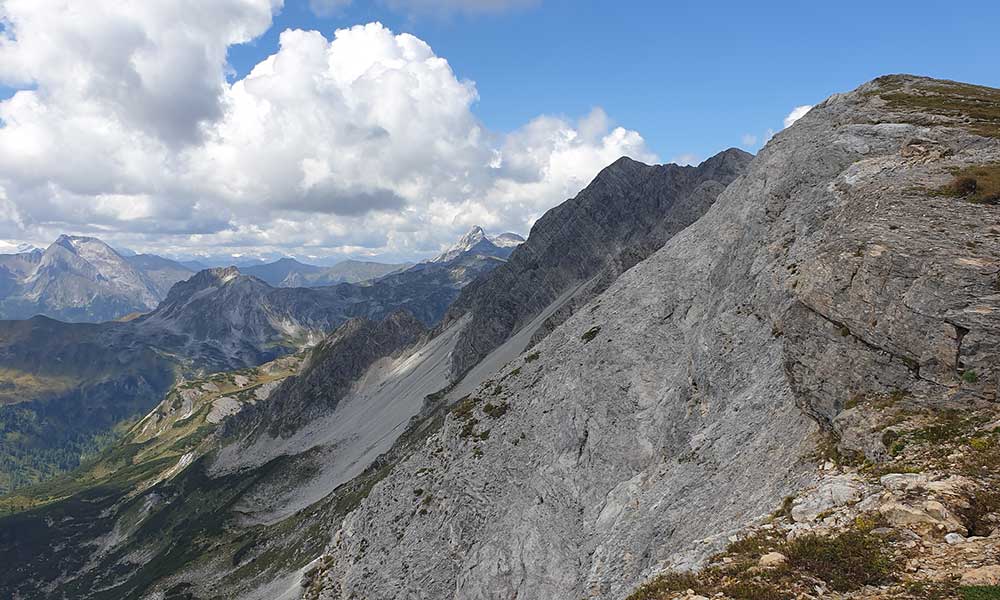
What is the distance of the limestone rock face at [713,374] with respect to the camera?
73.9 feet

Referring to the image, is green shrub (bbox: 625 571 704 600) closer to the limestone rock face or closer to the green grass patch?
the limestone rock face

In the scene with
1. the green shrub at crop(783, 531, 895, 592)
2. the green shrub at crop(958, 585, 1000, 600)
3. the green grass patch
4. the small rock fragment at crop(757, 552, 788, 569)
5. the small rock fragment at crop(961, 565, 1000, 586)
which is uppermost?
the green grass patch

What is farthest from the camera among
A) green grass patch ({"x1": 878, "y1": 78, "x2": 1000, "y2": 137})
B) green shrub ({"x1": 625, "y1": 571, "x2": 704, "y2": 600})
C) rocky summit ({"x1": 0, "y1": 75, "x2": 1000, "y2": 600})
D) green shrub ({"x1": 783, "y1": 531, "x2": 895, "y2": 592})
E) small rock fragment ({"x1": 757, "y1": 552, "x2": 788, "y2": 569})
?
green grass patch ({"x1": 878, "y1": 78, "x2": 1000, "y2": 137})

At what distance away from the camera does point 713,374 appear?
37531 millimetres

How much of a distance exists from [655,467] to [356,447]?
149 metres

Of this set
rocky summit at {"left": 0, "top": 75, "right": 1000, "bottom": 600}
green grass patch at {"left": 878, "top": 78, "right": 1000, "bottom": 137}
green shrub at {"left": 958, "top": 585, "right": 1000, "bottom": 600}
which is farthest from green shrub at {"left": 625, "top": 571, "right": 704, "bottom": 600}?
green grass patch at {"left": 878, "top": 78, "right": 1000, "bottom": 137}

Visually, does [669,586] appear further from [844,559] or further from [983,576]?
[983,576]

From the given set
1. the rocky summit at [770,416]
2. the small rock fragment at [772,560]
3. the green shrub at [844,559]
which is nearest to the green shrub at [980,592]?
the rocky summit at [770,416]

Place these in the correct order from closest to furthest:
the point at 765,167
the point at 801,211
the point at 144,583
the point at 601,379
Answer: the point at 801,211, the point at 601,379, the point at 765,167, the point at 144,583

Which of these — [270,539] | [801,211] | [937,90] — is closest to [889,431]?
[801,211]

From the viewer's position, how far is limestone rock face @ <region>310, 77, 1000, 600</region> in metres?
22.5

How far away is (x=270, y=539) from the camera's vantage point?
129 m

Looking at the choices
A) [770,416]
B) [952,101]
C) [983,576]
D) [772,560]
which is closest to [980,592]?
[983,576]

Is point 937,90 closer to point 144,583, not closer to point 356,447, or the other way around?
point 356,447
